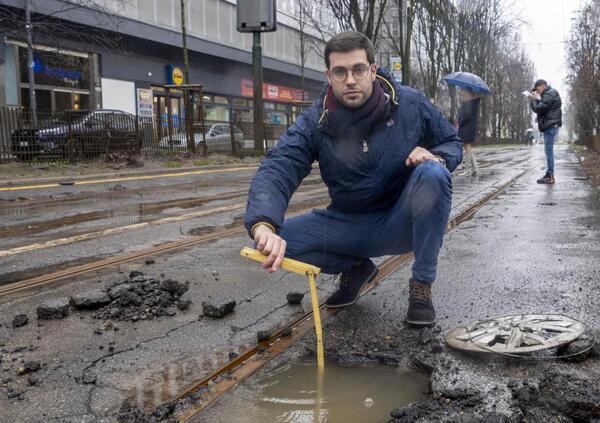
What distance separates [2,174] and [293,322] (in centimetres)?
1253

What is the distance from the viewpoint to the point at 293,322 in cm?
319

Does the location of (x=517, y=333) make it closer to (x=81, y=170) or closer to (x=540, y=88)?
(x=540, y=88)

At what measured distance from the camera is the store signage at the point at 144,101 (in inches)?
1109

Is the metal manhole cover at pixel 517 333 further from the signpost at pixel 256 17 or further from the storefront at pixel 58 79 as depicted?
the storefront at pixel 58 79

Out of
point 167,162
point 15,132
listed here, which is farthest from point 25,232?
point 167,162

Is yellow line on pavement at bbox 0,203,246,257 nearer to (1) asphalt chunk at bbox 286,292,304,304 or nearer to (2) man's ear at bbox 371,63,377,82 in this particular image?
(1) asphalt chunk at bbox 286,292,304,304

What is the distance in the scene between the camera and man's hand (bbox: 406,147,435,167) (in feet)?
9.98

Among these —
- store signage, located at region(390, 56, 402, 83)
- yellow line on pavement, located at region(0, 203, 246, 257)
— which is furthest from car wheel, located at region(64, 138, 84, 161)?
store signage, located at region(390, 56, 402, 83)

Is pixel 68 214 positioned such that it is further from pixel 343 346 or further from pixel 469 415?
pixel 469 415

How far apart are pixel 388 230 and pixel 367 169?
371mm

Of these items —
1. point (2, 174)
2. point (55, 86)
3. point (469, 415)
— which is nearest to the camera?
point (469, 415)

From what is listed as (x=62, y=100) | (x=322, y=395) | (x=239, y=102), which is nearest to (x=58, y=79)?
(x=62, y=100)

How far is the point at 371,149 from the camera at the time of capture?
3109 mm

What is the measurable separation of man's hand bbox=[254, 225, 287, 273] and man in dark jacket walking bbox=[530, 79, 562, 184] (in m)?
9.87
